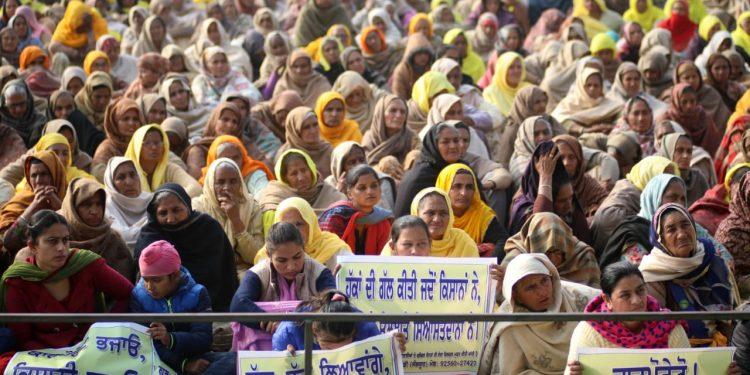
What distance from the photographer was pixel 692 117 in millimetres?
13086

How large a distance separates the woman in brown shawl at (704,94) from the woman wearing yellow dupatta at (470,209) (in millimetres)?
4807

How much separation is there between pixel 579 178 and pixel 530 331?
3.18m

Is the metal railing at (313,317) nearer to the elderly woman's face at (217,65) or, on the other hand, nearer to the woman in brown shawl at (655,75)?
the woman in brown shawl at (655,75)

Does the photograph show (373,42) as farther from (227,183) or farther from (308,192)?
(227,183)

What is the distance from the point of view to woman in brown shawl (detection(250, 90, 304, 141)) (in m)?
12.9

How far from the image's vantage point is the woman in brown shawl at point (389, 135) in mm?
11867

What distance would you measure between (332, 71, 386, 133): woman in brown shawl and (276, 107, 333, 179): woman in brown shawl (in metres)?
1.78

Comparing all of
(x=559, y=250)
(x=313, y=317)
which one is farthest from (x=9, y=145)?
(x=313, y=317)

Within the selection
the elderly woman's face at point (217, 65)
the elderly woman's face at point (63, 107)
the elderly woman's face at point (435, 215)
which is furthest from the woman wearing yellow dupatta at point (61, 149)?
the elderly woman's face at point (217, 65)

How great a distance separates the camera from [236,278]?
8641 millimetres

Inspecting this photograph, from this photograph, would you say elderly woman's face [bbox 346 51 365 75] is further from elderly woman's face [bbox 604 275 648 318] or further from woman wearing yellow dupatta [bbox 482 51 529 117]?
elderly woman's face [bbox 604 275 648 318]

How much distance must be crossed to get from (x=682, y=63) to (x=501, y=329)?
735 centimetres

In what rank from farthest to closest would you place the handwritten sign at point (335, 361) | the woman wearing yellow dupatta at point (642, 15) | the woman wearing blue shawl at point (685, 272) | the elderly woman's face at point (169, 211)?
the woman wearing yellow dupatta at point (642, 15)
the elderly woman's face at point (169, 211)
the woman wearing blue shawl at point (685, 272)
the handwritten sign at point (335, 361)

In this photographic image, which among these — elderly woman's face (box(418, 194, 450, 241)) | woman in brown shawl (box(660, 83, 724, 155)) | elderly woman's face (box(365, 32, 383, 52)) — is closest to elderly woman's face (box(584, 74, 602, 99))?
woman in brown shawl (box(660, 83, 724, 155))
